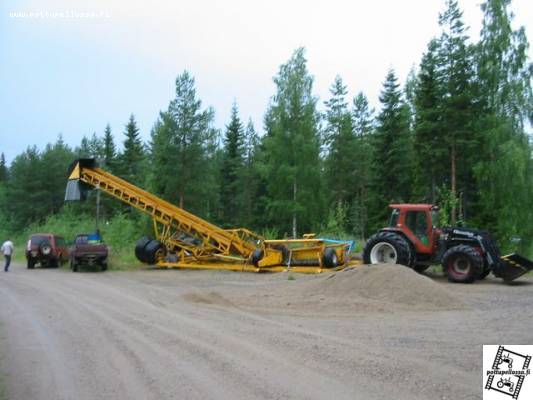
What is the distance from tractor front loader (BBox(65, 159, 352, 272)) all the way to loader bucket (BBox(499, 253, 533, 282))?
19.0 ft

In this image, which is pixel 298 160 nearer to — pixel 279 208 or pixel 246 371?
pixel 279 208

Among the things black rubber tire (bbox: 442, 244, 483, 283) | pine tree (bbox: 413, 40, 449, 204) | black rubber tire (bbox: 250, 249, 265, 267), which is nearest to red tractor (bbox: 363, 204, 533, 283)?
black rubber tire (bbox: 442, 244, 483, 283)

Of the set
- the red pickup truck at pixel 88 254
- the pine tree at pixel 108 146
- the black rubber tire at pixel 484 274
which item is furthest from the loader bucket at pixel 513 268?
the pine tree at pixel 108 146

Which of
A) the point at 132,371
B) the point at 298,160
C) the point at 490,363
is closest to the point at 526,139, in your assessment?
the point at 298,160

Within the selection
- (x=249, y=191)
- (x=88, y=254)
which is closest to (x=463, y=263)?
(x=88, y=254)

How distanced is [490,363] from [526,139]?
1020 inches

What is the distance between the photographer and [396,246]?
16.6 metres

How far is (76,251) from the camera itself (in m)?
22.0

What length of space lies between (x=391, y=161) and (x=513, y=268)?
22.5m

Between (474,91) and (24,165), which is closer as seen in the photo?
(474,91)

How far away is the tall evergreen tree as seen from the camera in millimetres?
35375

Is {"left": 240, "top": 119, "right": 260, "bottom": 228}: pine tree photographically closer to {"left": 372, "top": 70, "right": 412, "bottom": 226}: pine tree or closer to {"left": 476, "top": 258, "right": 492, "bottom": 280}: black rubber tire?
{"left": 372, "top": 70, "right": 412, "bottom": 226}: pine tree

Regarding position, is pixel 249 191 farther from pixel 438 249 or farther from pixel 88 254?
pixel 438 249

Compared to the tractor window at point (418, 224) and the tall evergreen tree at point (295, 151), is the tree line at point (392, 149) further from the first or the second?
the tractor window at point (418, 224)
